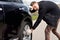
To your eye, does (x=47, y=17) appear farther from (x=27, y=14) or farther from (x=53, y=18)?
(x=27, y=14)

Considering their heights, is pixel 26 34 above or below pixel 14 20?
below

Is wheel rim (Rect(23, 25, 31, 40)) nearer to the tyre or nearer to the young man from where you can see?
the tyre

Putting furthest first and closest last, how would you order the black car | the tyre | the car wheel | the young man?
the car wheel
the tyre
the young man
the black car

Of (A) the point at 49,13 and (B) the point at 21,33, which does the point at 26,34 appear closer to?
(B) the point at 21,33

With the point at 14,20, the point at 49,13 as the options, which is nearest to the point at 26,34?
the point at 14,20

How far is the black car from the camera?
7148 millimetres

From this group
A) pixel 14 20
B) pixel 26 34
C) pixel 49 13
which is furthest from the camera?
pixel 26 34

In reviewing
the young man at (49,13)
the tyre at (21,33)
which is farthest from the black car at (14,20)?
the young man at (49,13)

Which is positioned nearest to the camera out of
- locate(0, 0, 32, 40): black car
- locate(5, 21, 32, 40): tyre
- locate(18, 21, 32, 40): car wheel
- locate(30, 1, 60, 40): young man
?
locate(0, 0, 32, 40): black car

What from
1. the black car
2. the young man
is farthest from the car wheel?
the young man

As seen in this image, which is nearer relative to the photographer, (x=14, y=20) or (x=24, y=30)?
(x=14, y=20)

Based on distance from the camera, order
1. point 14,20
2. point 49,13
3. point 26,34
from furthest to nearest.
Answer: point 26,34, point 49,13, point 14,20

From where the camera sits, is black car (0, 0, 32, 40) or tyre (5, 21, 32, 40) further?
tyre (5, 21, 32, 40)

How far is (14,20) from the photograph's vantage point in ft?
25.0
